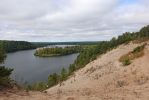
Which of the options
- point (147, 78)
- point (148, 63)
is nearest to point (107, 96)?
point (147, 78)

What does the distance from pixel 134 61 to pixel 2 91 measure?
15531mm

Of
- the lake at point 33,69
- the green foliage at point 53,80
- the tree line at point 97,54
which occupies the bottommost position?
the lake at point 33,69

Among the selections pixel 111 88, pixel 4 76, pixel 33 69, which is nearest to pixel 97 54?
pixel 111 88

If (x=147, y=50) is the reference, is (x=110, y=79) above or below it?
below

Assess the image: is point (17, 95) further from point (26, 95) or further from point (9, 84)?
point (9, 84)

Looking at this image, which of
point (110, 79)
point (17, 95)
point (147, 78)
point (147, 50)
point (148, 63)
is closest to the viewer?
point (17, 95)

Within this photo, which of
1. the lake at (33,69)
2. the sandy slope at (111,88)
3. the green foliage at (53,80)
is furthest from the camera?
the lake at (33,69)

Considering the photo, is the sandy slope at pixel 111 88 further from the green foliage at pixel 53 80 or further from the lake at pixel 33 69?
the lake at pixel 33 69

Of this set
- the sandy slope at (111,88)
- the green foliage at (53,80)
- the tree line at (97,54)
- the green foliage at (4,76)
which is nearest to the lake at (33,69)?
the green foliage at (53,80)

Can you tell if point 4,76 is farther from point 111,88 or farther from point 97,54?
point 97,54

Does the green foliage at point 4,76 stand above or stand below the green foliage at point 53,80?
above

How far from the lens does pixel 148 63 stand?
960 inches

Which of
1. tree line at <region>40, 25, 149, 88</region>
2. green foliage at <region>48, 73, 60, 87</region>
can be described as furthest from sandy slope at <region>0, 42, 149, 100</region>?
green foliage at <region>48, 73, 60, 87</region>

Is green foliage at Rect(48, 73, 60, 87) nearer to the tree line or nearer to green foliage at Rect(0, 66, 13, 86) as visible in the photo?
the tree line
